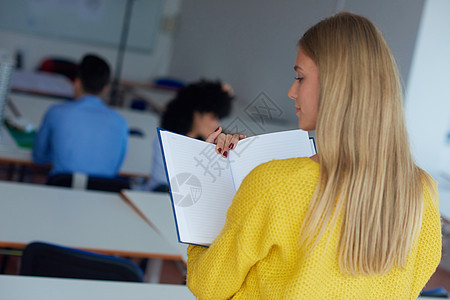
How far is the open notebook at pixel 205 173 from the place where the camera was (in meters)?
1.06

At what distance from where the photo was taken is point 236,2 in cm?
618

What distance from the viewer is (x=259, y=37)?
554 cm

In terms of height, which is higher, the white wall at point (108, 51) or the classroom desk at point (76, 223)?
the white wall at point (108, 51)

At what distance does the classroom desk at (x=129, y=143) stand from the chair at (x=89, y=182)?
45cm

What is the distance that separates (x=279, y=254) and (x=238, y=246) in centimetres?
7

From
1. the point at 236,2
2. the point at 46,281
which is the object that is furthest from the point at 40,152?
the point at 236,2

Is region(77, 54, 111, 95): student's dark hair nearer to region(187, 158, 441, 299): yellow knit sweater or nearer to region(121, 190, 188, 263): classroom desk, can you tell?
region(121, 190, 188, 263): classroom desk

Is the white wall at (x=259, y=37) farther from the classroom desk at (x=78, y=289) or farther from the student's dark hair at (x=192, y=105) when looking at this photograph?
the classroom desk at (x=78, y=289)

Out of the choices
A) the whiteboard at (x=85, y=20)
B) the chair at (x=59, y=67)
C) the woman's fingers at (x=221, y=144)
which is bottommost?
the chair at (x=59, y=67)

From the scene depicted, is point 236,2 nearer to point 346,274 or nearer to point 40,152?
point 40,152

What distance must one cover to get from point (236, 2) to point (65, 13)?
8.20ft

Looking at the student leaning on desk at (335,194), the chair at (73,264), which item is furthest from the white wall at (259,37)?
the student leaning on desk at (335,194)

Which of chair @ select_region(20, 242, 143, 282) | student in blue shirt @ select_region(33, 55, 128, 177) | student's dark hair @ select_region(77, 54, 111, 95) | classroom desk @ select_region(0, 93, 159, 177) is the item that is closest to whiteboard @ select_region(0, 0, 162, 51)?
classroom desk @ select_region(0, 93, 159, 177)

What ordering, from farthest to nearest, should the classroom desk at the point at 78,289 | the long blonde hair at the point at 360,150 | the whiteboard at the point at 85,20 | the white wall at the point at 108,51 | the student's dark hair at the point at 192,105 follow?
the white wall at the point at 108,51, the whiteboard at the point at 85,20, the student's dark hair at the point at 192,105, the classroom desk at the point at 78,289, the long blonde hair at the point at 360,150
